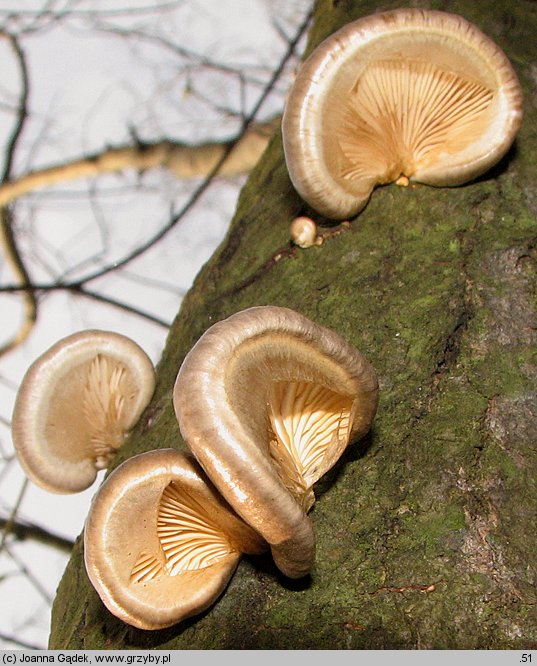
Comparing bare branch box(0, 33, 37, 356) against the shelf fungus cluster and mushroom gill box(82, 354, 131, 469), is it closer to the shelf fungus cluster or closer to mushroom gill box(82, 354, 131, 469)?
mushroom gill box(82, 354, 131, 469)

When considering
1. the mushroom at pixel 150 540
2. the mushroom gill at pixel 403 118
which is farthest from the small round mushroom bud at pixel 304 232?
the mushroom at pixel 150 540

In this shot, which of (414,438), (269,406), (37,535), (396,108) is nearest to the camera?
(269,406)

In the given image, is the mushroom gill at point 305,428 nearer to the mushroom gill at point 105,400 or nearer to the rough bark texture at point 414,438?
the rough bark texture at point 414,438

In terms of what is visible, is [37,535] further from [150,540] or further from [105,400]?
[150,540]

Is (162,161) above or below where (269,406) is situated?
below

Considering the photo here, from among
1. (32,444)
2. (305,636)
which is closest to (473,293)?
(305,636)

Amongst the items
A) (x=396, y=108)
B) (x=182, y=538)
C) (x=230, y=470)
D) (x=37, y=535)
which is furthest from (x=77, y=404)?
(x=37, y=535)

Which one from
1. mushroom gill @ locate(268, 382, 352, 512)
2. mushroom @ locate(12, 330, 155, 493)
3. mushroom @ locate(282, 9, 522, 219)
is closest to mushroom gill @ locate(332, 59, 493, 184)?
mushroom @ locate(282, 9, 522, 219)

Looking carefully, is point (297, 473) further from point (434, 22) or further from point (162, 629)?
point (434, 22)
